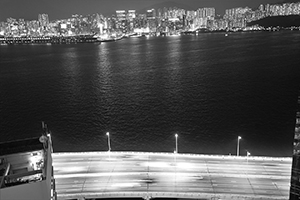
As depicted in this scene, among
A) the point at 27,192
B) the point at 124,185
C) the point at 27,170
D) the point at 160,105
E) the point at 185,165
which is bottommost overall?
the point at 160,105

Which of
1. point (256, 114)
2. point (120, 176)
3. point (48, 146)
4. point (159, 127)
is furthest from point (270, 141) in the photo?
point (48, 146)

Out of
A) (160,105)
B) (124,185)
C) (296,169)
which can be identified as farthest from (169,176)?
(160,105)

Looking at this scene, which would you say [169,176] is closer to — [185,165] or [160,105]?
[185,165]

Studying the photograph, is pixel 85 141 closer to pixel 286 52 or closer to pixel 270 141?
pixel 270 141

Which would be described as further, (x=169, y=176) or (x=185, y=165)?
(x=185, y=165)

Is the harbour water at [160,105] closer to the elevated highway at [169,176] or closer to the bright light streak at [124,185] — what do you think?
the elevated highway at [169,176]

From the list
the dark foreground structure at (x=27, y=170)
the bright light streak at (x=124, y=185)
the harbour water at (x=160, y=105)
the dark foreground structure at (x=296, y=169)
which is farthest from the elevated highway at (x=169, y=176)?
the harbour water at (x=160, y=105)

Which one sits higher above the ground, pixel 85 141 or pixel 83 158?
pixel 83 158
